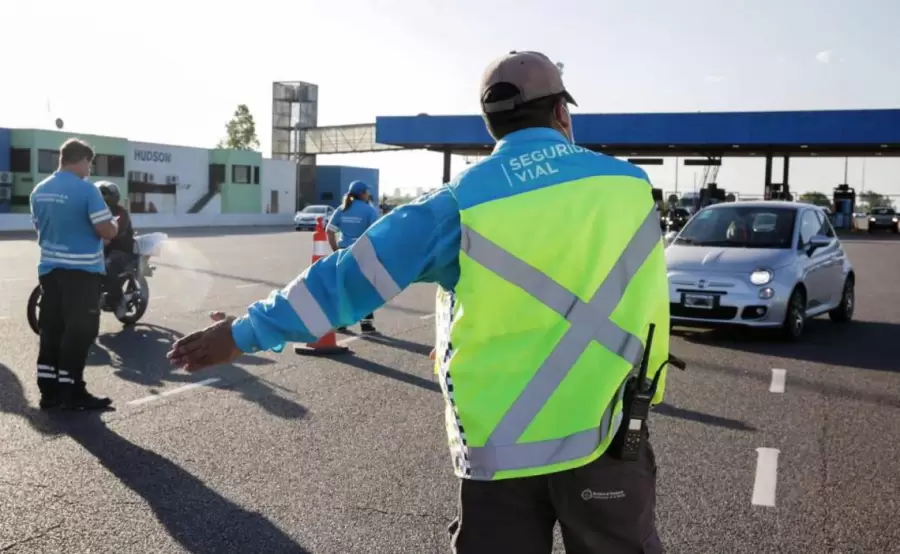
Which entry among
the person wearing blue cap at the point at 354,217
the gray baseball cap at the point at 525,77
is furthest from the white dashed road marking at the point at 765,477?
the person wearing blue cap at the point at 354,217

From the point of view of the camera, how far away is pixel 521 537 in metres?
2.25

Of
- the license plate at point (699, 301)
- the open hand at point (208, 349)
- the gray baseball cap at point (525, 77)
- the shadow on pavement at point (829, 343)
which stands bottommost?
the shadow on pavement at point (829, 343)

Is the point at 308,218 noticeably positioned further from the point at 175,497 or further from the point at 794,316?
the point at 175,497

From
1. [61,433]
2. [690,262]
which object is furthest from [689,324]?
[61,433]

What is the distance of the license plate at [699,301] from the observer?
34.8 ft

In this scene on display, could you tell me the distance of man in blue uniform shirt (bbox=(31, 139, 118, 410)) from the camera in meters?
6.73

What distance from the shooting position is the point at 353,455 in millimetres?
5672

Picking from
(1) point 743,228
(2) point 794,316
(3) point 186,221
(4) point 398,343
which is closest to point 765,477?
(4) point 398,343

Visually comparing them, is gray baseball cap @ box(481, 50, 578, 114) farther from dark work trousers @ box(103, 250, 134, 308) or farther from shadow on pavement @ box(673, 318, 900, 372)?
dark work trousers @ box(103, 250, 134, 308)

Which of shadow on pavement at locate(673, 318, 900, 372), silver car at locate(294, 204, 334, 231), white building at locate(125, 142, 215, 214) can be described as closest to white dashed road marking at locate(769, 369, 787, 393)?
shadow on pavement at locate(673, 318, 900, 372)

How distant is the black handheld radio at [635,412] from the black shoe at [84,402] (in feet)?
17.7

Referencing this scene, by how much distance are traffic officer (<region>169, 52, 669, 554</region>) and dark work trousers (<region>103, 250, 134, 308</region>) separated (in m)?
9.23

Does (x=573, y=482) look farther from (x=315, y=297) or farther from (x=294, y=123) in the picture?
(x=294, y=123)

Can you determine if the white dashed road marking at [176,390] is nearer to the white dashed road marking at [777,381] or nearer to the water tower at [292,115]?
the white dashed road marking at [777,381]
